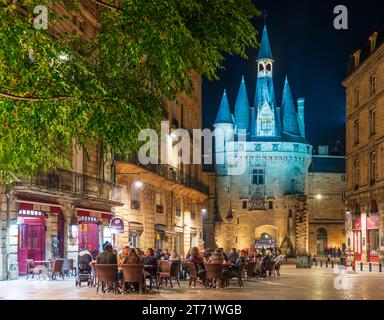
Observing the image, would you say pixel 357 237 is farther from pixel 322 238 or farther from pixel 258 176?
pixel 322 238

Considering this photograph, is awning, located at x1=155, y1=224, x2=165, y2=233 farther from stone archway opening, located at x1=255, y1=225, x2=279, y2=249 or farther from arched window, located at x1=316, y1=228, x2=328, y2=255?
arched window, located at x1=316, y1=228, x2=328, y2=255

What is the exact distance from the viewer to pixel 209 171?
80750 millimetres

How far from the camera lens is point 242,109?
85812mm

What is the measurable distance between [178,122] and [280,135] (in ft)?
118

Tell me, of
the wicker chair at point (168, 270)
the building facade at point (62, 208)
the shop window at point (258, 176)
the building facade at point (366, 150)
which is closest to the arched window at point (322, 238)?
the shop window at point (258, 176)

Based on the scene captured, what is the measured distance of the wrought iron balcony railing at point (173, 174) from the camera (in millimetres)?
37125

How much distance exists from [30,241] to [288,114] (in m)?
60.2

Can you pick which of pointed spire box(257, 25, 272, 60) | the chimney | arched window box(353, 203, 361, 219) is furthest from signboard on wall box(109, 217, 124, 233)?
the chimney

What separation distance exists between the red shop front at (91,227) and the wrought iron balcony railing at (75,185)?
77 centimetres

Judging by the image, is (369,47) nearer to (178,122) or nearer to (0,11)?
(178,122)

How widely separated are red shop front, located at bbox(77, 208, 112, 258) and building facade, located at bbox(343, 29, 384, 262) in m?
17.7

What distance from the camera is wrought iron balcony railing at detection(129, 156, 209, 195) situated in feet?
122
